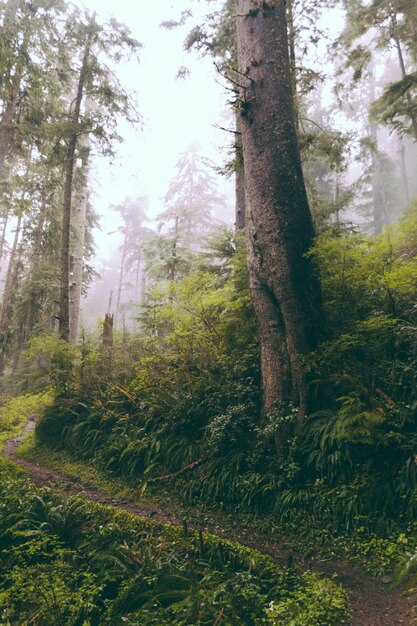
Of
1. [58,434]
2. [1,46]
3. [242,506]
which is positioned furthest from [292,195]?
→ [1,46]

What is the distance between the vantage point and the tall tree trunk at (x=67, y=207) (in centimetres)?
1098

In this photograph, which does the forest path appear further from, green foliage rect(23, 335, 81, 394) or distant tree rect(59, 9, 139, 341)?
distant tree rect(59, 9, 139, 341)

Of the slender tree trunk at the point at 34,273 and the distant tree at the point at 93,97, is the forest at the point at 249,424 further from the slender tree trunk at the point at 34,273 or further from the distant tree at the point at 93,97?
the slender tree trunk at the point at 34,273

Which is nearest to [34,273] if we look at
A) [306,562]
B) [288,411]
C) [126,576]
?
[288,411]

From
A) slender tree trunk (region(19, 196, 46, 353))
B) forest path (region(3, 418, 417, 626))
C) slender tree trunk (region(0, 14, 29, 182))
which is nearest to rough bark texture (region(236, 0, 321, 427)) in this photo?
forest path (region(3, 418, 417, 626))

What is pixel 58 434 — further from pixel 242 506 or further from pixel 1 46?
pixel 1 46

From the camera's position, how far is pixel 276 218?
5.62 m

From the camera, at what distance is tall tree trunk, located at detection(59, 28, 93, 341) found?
10984mm

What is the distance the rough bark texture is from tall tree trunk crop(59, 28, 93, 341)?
276 inches

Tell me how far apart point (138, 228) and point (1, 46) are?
33114 millimetres

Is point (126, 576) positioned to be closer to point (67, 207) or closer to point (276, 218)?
point (276, 218)

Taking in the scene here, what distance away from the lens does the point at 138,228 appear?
41.4 metres

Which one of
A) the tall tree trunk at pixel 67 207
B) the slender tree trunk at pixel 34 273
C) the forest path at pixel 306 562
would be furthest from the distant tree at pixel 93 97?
the forest path at pixel 306 562

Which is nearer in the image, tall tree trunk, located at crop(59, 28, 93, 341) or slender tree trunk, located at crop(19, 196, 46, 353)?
tall tree trunk, located at crop(59, 28, 93, 341)
